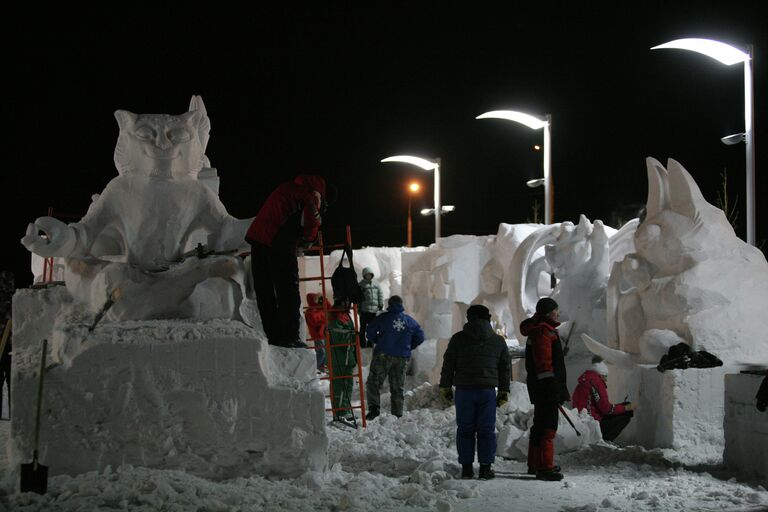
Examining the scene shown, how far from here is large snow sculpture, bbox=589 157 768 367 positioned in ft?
26.8

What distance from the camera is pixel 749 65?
10.5 metres

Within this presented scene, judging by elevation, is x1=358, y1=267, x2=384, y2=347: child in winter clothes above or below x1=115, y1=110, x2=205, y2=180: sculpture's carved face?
below

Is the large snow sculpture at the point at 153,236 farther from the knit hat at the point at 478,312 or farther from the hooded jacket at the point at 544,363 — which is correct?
the hooded jacket at the point at 544,363

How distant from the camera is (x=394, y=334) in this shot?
A: 10812 millimetres

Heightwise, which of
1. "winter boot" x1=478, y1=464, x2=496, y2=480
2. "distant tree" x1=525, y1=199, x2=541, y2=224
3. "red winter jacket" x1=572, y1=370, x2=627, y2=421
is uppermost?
"distant tree" x1=525, y1=199, x2=541, y2=224

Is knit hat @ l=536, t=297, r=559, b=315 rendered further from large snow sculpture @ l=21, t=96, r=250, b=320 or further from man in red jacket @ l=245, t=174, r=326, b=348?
large snow sculpture @ l=21, t=96, r=250, b=320

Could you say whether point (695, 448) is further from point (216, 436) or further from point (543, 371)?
point (216, 436)

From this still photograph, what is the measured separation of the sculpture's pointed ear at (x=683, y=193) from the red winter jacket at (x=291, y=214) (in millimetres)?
3592

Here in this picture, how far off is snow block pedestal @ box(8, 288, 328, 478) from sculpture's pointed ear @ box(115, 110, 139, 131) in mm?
1783

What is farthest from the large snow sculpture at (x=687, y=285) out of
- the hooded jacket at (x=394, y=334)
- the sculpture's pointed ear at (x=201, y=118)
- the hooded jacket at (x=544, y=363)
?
the sculpture's pointed ear at (x=201, y=118)

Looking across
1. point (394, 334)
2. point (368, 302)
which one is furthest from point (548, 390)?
point (368, 302)

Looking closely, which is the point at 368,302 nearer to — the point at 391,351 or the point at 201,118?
the point at 391,351

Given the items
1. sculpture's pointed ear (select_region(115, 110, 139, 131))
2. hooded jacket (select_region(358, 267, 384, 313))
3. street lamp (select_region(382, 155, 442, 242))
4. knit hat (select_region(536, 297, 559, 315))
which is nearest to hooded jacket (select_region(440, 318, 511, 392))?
knit hat (select_region(536, 297, 559, 315))

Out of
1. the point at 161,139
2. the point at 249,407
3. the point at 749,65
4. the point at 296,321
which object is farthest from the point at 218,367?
the point at 749,65
